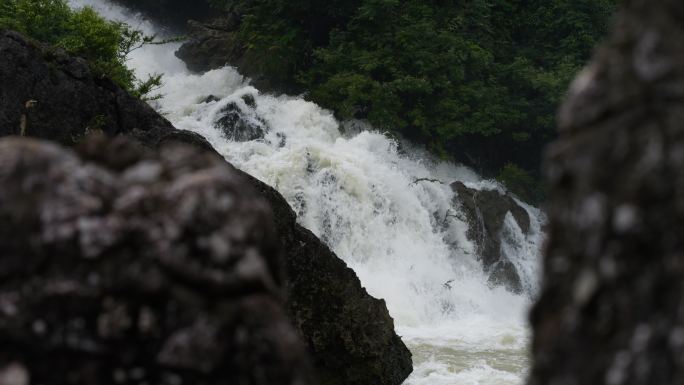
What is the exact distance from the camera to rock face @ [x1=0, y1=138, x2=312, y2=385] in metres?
2.00

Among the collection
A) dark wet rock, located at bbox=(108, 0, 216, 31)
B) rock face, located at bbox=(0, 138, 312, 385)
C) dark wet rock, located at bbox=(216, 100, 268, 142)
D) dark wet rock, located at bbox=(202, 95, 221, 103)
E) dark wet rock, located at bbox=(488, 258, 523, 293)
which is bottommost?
rock face, located at bbox=(0, 138, 312, 385)

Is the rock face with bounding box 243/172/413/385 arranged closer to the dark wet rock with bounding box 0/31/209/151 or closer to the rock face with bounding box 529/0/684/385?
the dark wet rock with bounding box 0/31/209/151

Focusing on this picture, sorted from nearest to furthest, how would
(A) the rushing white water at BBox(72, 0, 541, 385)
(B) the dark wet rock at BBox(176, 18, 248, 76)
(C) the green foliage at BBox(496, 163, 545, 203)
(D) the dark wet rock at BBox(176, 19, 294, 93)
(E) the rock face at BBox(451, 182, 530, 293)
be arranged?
(A) the rushing white water at BBox(72, 0, 541, 385) < (E) the rock face at BBox(451, 182, 530, 293) < (C) the green foliage at BBox(496, 163, 545, 203) < (D) the dark wet rock at BBox(176, 19, 294, 93) < (B) the dark wet rock at BBox(176, 18, 248, 76)

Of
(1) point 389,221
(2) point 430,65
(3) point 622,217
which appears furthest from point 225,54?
(3) point 622,217

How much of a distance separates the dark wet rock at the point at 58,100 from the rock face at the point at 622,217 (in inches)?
310

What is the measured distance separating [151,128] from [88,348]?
313 inches

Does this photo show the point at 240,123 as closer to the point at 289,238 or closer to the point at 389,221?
the point at 389,221

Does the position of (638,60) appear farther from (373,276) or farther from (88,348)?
(373,276)

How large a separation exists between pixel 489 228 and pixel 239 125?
5.72 meters

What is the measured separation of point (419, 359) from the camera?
10.9 m

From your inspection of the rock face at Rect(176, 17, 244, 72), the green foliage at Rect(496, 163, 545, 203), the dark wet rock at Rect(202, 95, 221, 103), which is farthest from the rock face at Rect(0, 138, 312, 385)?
the rock face at Rect(176, 17, 244, 72)

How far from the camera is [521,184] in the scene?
2083 cm

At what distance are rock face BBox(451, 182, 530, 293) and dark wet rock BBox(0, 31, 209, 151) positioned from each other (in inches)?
353

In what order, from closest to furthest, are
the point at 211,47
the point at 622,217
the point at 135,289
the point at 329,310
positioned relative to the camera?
the point at 622,217, the point at 135,289, the point at 329,310, the point at 211,47
